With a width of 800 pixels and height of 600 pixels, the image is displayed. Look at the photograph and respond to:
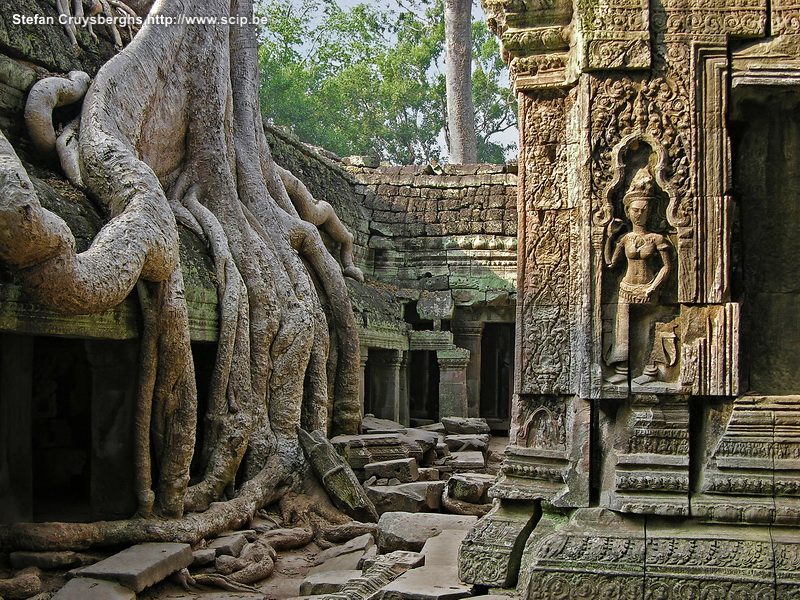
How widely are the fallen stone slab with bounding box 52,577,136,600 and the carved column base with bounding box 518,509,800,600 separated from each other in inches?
88.6

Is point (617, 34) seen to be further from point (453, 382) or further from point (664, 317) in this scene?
point (453, 382)

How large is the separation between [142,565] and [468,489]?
2.93 meters

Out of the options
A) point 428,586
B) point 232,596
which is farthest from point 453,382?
point 428,586

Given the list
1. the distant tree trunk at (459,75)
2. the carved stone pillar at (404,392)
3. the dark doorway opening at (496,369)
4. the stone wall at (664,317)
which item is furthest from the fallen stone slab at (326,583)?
the distant tree trunk at (459,75)

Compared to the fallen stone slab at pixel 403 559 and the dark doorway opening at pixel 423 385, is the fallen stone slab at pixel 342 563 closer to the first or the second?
the fallen stone slab at pixel 403 559

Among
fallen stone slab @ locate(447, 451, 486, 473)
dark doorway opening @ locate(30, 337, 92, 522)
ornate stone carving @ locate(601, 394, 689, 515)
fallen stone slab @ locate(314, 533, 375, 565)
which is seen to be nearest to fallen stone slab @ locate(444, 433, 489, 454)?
fallen stone slab @ locate(447, 451, 486, 473)

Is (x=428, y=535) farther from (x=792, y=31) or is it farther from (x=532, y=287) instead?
(x=792, y=31)

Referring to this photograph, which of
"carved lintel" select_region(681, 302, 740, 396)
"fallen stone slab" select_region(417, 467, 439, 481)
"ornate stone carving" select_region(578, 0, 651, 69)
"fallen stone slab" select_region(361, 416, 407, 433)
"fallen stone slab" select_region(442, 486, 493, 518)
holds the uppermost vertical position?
"ornate stone carving" select_region(578, 0, 651, 69)

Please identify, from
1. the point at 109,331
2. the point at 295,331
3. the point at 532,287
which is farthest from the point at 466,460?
the point at 532,287

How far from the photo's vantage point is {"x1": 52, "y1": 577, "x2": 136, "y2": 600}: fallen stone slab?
15.8 feet

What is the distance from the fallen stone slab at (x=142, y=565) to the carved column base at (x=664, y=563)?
7.61 ft

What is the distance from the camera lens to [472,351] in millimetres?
14547

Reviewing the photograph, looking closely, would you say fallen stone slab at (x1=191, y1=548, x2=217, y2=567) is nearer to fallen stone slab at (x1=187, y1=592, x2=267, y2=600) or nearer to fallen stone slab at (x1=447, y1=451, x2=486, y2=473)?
fallen stone slab at (x1=187, y1=592, x2=267, y2=600)

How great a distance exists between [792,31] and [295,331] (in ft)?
17.3
